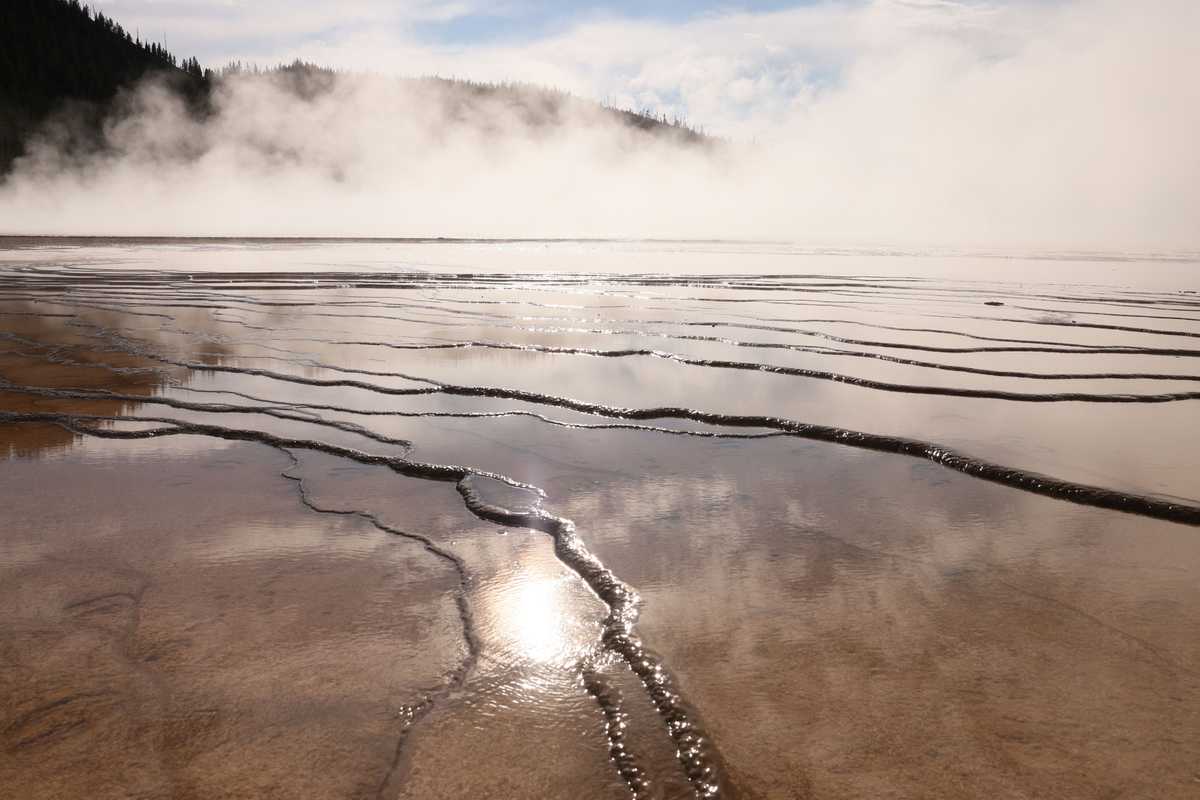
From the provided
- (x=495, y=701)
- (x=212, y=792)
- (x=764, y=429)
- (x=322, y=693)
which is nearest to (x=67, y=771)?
(x=212, y=792)

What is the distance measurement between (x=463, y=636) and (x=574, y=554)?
476 millimetres

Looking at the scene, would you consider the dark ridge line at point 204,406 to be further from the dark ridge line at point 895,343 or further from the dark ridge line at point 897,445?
the dark ridge line at point 895,343

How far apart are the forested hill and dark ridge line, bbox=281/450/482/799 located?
7604 cm

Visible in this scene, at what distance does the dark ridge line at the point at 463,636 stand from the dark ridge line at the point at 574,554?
0.25 metres

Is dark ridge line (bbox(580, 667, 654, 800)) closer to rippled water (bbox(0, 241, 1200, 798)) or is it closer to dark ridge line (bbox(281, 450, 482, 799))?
rippled water (bbox(0, 241, 1200, 798))

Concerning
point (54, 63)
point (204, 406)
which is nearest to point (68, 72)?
point (54, 63)

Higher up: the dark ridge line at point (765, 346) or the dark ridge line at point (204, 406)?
the dark ridge line at point (765, 346)

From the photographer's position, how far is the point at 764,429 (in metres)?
3.40

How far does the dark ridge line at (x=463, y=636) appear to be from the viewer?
1259 mm

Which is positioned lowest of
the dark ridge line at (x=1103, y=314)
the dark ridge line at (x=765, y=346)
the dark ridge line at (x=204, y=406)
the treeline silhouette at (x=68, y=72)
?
the dark ridge line at (x=204, y=406)

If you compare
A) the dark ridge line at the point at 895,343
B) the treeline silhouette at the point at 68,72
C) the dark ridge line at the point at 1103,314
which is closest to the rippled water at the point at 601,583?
the dark ridge line at the point at 895,343

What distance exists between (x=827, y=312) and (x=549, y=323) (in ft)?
9.43

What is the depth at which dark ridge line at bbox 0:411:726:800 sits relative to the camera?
1.26 metres

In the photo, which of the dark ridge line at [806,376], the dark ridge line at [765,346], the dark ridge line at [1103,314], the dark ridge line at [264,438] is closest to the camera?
the dark ridge line at [264,438]
